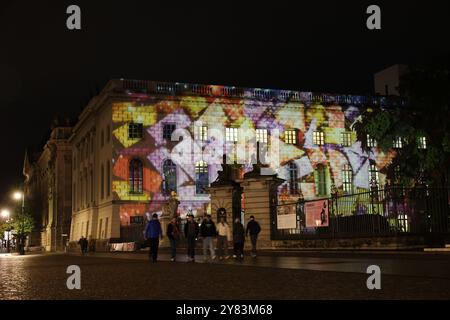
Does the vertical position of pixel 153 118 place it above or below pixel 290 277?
above

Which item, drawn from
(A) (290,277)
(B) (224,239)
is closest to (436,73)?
(B) (224,239)

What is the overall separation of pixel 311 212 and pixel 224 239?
6546mm

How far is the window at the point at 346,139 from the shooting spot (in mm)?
63094

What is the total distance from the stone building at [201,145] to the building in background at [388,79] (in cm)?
1202

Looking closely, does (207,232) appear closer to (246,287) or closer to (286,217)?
(286,217)

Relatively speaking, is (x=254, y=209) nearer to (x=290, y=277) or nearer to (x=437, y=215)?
(x=437, y=215)

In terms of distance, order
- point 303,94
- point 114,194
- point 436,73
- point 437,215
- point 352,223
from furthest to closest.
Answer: point 303,94, point 114,194, point 436,73, point 352,223, point 437,215

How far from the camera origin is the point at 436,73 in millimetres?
32250

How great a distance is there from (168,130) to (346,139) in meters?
16.5

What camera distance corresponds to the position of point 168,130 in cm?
5766

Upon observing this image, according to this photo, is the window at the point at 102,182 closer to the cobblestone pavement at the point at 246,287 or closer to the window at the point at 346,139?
the window at the point at 346,139

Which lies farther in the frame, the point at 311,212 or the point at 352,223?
the point at 311,212

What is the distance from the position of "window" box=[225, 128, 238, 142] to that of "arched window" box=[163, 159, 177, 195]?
209 inches

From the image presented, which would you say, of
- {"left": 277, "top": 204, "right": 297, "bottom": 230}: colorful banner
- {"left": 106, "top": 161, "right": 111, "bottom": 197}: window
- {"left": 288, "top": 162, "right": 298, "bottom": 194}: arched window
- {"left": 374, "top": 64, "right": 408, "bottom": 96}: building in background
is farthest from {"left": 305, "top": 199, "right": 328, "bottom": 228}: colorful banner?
{"left": 374, "top": 64, "right": 408, "bottom": 96}: building in background
